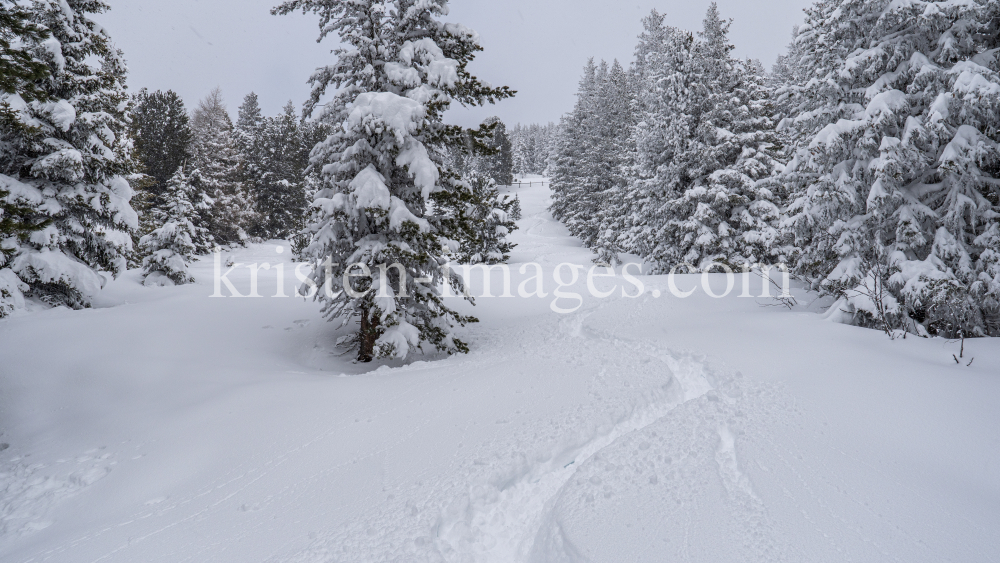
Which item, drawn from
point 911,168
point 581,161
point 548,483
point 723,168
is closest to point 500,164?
point 581,161

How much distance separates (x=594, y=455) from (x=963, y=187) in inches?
370

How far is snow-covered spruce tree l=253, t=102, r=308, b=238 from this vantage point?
3625 cm

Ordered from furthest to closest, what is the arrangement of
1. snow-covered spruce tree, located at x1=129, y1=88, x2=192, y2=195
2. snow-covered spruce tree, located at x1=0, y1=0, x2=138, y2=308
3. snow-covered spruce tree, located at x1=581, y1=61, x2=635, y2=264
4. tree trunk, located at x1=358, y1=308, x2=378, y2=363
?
snow-covered spruce tree, located at x1=581, y1=61, x2=635, y2=264, snow-covered spruce tree, located at x1=129, y1=88, x2=192, y2=195, snow-covered spruce tree, located at x1=0, y1=0, x2=138, y2=308, tree trunk, located at x1=358, y1=308, x2=378, y2=363

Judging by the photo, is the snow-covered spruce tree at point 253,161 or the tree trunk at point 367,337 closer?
the tree trunk at point 367,337

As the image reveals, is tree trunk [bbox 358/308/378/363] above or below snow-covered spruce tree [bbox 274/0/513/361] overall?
below

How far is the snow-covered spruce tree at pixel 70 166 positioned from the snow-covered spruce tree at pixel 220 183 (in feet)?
58.4

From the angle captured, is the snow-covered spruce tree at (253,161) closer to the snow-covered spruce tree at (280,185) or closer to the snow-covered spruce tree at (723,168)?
the snow-covered spruce tree at (280,185)

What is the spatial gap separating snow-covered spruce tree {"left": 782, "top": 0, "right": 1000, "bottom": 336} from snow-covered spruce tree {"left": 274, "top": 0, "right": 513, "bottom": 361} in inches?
307

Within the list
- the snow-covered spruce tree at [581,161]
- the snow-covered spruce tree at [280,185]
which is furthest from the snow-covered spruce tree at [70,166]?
the snow-covered spruce tree at [581,161]

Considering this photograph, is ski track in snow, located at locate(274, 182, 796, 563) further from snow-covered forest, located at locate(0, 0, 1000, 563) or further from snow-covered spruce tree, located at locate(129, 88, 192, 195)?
snow-covered spruce tree, located at locate(129, 88, 192, 195)

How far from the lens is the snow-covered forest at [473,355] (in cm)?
395

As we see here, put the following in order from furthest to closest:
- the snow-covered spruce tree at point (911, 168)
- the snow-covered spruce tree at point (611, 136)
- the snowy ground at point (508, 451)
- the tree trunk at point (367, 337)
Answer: the snow-covered spruce tree at point (611, 136)
the tree trunk at point (367, 337)
the snow-covered spruce tree at point (911, 168)
the snowy ground at point (508, 451)

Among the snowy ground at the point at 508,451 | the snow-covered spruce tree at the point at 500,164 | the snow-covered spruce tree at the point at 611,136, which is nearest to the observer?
the snowy ground at the point at 508,451

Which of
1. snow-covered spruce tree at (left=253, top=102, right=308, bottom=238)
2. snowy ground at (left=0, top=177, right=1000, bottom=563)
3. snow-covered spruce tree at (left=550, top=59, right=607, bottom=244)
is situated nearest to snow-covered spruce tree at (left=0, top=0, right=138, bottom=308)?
snowy ground at (left=0, top=177, right=1000, bottom=563)
